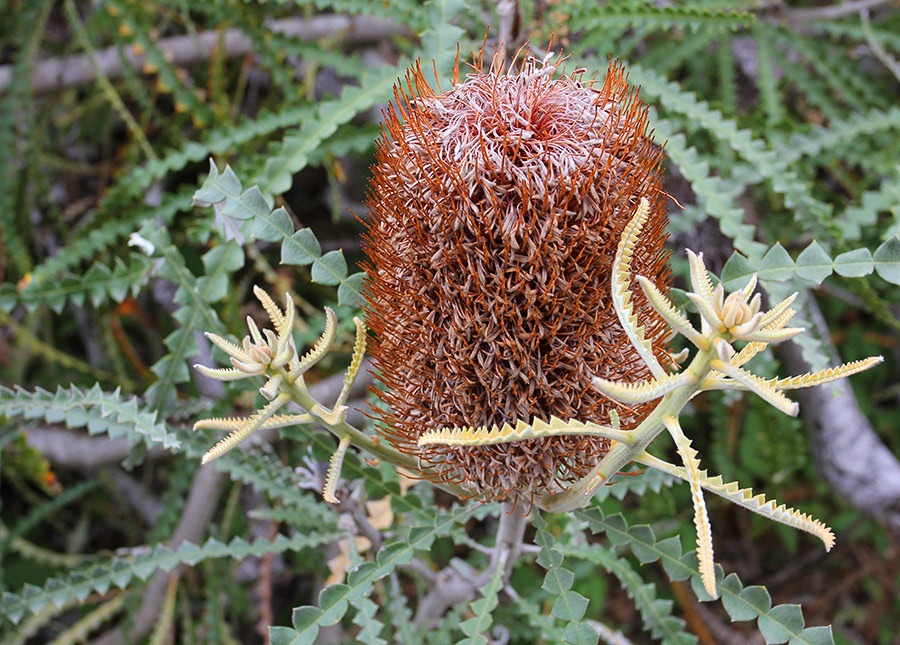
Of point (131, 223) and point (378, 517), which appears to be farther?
point (131, 223)

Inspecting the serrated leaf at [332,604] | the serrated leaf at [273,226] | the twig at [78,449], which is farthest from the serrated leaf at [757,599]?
the twig at [78,449]

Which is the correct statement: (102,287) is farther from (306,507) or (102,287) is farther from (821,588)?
(821,588)

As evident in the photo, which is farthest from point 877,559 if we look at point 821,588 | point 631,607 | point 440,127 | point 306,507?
point 440,127

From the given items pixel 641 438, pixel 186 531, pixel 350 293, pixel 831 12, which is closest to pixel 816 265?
Result: pixel 641 438

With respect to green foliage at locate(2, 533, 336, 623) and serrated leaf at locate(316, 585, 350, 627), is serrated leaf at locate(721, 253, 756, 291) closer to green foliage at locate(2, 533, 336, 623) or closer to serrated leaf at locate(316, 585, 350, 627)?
serrated leaf at locate(316, 585, 350, 627)

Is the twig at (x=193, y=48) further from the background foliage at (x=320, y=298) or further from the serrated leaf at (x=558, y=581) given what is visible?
the serrated leaf at (x=558, y=581)
